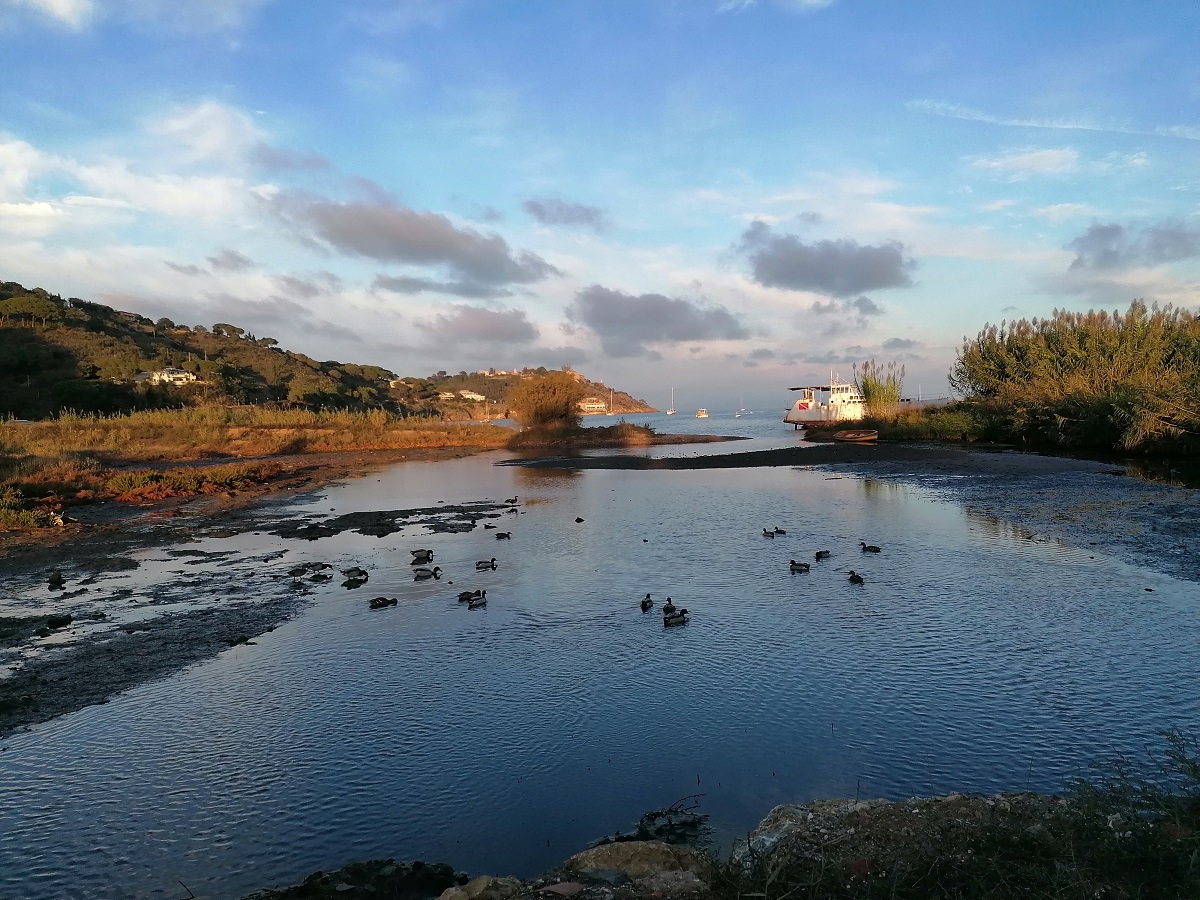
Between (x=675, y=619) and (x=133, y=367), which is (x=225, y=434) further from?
(x=675, y=619)

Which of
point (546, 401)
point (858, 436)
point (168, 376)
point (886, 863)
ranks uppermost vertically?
point (168, 376)

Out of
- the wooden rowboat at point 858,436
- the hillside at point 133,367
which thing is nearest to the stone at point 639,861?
the wooden rowboat at point 858,436

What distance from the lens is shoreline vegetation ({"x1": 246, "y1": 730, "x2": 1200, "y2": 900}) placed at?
3.50m

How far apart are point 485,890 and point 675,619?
6.46m

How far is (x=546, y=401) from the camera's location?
191 feet

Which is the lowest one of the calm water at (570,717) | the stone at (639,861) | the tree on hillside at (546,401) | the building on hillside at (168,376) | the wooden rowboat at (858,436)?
the calm water at (570,717)

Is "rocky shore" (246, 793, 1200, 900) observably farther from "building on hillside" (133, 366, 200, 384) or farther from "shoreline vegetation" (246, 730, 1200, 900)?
"building on hillside" (133, 366, 200, 384)

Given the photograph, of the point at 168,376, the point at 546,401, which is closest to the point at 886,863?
the point at 546,401

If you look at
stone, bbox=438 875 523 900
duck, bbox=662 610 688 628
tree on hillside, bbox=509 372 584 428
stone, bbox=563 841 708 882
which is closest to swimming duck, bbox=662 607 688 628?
duck, bbox=662 610 688 628

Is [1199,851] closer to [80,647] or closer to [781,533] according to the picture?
[80,647]

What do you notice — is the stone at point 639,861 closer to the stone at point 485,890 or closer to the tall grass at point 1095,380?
the stone at point 485,890

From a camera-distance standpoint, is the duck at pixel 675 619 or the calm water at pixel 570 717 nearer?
the calm water at pixel 570 717

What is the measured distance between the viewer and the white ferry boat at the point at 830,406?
216ft

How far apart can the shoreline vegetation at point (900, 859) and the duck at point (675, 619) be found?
5.00 m
